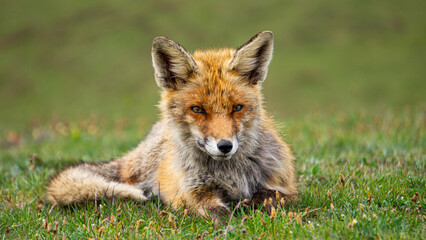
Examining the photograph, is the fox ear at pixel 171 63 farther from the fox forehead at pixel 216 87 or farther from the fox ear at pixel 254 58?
the fox ear at pixel 254 58

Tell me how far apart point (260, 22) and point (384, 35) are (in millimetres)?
6245

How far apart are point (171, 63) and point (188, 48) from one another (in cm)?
1581

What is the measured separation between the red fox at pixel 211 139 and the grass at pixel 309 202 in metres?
0.19

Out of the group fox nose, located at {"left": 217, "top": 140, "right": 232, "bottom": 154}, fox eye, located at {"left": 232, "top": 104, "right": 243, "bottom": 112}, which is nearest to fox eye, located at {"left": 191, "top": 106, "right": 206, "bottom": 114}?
fox eye, located at {"left": 232, "top": 104, "right": 243, "bottom": 112}

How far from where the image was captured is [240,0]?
24562 millimetres

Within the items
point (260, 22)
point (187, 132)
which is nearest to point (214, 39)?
point (260, 22)

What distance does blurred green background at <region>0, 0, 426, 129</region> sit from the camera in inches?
746

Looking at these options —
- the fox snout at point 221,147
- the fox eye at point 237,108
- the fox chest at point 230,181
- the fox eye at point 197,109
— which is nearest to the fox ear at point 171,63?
the fox eye at point 197,109

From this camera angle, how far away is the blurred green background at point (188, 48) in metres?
19.0

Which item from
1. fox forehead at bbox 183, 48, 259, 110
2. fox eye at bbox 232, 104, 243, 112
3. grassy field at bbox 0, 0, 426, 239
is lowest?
grassy field at bbox 0, 0, 426, 239

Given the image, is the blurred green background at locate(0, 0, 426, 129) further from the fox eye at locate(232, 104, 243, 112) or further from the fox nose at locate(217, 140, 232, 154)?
the fox nose at locate(217, 140, 232, 154)

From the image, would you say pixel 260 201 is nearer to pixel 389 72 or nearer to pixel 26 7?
pixel 389 72

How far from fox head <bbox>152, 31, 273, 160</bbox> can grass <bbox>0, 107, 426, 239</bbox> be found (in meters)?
0.71

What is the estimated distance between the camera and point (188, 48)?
1983 cm
